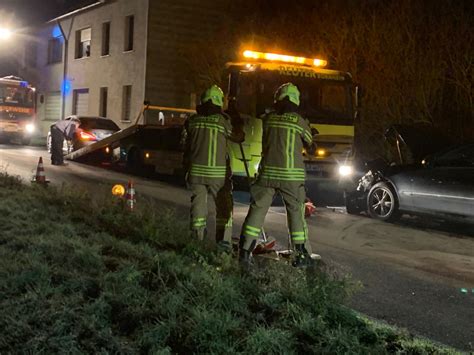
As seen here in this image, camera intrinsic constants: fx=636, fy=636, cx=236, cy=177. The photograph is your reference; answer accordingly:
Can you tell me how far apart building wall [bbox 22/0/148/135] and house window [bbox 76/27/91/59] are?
0.21m

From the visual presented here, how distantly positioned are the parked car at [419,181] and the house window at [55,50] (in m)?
27.3

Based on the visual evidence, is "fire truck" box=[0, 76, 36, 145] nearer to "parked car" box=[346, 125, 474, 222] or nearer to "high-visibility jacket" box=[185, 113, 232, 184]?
"parked car" box=[346, 125, 474, 222]

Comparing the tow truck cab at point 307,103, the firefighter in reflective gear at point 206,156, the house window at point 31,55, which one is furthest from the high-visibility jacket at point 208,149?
the house window at point 31,55

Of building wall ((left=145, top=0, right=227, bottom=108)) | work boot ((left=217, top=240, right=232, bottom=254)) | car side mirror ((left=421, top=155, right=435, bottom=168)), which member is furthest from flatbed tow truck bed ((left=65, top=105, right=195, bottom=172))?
building wall ((left=145, top=0, right=227, bottom=108))

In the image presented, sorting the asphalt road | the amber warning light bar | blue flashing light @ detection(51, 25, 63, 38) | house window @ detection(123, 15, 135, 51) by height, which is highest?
blue flashing light @ detection(51, 25, 63, 38)

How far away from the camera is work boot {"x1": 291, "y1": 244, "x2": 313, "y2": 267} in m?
6.04

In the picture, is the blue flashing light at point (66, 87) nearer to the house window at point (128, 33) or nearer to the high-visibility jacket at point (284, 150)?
the house window at point (128, 33)

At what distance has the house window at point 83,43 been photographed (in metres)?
31.6

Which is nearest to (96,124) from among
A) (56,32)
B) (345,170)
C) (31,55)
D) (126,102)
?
(126,102)

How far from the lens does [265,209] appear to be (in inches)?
245

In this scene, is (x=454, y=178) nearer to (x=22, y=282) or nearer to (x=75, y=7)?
(x=22, y=282)

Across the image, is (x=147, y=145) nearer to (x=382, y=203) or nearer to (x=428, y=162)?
(x=382, y=203)

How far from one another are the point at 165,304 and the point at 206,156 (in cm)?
243

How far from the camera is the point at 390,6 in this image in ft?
54.0
